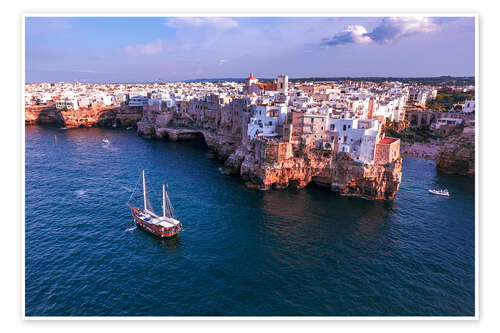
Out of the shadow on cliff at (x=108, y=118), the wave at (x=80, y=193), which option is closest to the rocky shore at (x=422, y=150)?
the wave at (x=80, y=193)

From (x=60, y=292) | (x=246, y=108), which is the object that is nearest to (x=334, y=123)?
(x=246, y=108)

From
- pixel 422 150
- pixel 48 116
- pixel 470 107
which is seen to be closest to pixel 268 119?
pixel 422 150

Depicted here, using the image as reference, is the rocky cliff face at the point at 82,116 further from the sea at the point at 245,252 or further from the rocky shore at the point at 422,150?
the rocky shore at the point at 422,150

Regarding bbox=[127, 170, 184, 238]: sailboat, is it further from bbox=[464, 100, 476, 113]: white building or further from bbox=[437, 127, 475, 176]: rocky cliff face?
bbox=[464, 100, 476, 113]: white building

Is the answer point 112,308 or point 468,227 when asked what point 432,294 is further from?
point 112,308

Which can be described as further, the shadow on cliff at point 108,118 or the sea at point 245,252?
the shadow on cliff at point 108,118

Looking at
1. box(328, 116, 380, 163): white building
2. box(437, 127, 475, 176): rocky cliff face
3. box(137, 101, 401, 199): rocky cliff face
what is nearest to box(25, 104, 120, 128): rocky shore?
box(137, 101, 401, 199): rocky cliff face

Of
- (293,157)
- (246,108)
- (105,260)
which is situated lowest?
(105,260)
